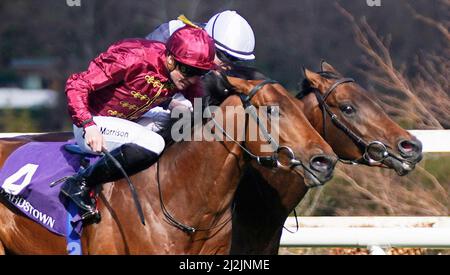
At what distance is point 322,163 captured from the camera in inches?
195

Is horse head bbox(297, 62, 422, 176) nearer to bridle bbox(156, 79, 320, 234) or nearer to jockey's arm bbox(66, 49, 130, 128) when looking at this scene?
bridle bbox(156, 79, 320, 234)

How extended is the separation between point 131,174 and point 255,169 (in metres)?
0.74

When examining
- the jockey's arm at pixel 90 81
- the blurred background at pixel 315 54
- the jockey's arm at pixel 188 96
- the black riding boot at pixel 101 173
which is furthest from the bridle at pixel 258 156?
the blurred background at pixel 315 54

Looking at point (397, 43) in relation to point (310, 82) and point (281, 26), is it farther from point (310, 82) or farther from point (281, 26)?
point (310, 82)

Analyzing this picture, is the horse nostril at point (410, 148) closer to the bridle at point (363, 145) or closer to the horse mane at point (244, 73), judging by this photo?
the bridle at point (363, 145)

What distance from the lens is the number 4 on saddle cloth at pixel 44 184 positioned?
531 centimetres

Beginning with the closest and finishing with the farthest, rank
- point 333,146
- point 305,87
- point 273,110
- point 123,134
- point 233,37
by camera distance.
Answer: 1. point 273,110
2. point 123,134
3. point 233,37
4. point 333,146
5. point 305,87

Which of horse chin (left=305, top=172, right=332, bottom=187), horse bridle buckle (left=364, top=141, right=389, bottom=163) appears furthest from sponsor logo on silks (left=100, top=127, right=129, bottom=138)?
horse bridle buckle (left=364, top=141, right=389, bottom=163)

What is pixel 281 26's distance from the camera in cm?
1577

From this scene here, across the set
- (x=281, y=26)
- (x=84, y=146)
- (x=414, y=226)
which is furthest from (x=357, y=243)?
(x=281, y=26)

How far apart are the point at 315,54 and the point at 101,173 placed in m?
9.46

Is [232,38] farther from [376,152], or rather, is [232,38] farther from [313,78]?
[376,152]

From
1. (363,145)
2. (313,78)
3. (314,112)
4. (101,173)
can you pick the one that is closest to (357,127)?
(363,145)

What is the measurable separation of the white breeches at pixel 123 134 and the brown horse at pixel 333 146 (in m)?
0.63
